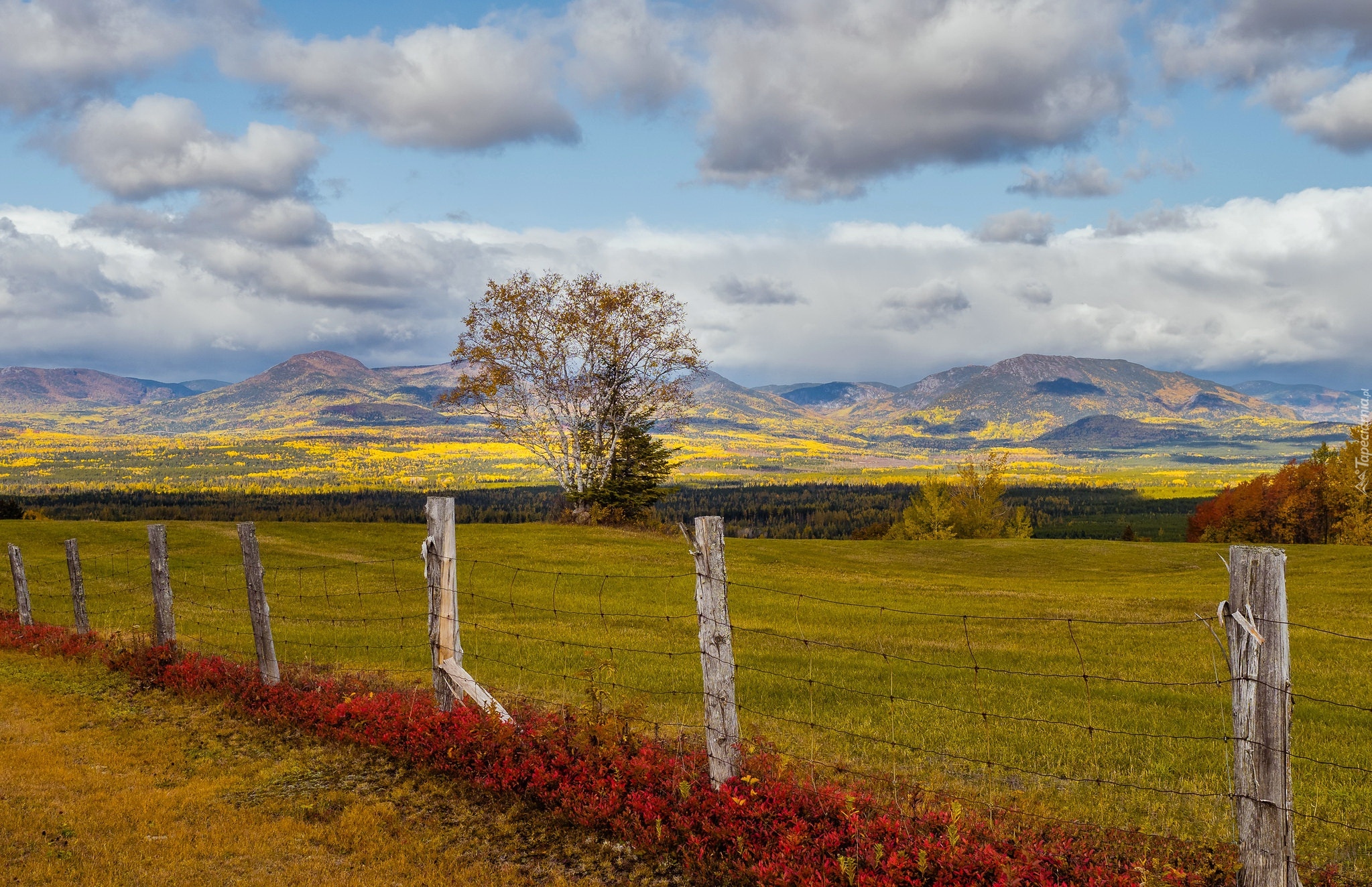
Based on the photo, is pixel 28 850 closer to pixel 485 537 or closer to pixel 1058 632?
pixel 1058 632

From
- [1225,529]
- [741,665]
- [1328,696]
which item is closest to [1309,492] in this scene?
[1225,529]

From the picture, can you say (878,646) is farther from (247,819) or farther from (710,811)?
(247,819)

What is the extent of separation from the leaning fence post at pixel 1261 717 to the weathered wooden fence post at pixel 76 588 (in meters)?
23.0

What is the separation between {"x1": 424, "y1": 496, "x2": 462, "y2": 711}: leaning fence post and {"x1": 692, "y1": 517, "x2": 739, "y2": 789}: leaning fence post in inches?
175

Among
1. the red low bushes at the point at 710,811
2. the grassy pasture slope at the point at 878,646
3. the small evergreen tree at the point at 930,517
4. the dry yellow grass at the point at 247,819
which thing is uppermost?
the red low bushes at the point at 710,811

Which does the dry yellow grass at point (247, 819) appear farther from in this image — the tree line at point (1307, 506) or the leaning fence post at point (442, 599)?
the tree line at point (1307, 506)

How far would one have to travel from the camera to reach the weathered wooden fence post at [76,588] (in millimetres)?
19469

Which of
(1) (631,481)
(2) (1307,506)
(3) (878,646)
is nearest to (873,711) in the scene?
(3) (878,646)

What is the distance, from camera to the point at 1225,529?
95188 millimetres

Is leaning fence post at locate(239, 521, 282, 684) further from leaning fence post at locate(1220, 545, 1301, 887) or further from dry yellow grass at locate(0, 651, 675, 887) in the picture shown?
leaning fence post at locate(1220, 545, 1301, 887)

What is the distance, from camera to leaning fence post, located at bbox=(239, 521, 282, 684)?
556 inches

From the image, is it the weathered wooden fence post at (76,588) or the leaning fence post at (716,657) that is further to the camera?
the weathered wooden fence post at (76,588)

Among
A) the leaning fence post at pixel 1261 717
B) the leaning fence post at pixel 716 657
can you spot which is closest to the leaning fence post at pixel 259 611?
the leaning fence post at pixel 716 657

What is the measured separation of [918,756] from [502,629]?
48.1 feet
